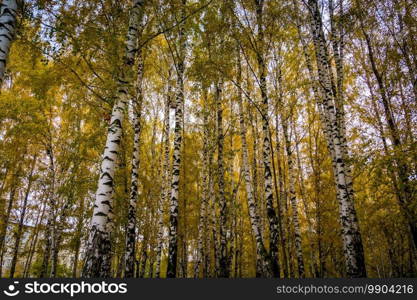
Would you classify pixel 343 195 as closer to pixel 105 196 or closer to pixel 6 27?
pixel 105 196

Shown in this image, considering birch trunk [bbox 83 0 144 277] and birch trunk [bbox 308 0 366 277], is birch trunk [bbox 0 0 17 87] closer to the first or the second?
birch trunk [bbox 83 0 144 277]

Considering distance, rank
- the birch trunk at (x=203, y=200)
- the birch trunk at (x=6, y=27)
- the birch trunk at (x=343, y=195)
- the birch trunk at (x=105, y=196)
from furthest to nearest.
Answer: the birch trunk at (x=203, y=200), the birch trunk at (x=343, y=195), the birch trunk at (x=105, y=196), the birch trunk at (x=6, y=27)

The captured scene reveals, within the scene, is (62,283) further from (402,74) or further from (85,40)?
(402,74)

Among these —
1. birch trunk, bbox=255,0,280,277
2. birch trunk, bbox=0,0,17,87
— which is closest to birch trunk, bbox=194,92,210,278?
birch trunk, bbox=255,0,280,277

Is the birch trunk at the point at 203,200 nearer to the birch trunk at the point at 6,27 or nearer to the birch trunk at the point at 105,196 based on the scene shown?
the birch trunk at the point at 105,196

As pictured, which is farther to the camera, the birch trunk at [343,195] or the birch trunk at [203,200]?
the birch trunk at [203,200]

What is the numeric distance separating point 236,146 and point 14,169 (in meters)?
13.8

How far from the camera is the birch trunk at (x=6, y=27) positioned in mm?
3473

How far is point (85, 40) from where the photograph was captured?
5.69 metres

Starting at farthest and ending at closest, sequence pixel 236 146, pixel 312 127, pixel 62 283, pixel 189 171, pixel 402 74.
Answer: pixel 236 146 → pixel 189 171 → pixel 312 127 → pixel 402 74 → pixel 62 283

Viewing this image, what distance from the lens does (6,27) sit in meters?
3.59

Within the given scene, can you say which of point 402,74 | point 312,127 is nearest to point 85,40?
point 402,74

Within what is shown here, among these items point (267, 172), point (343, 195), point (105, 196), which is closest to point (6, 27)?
point (105, 196)

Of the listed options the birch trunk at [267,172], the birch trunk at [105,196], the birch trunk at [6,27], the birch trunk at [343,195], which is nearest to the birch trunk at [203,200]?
the birch trunk at [267,172]
